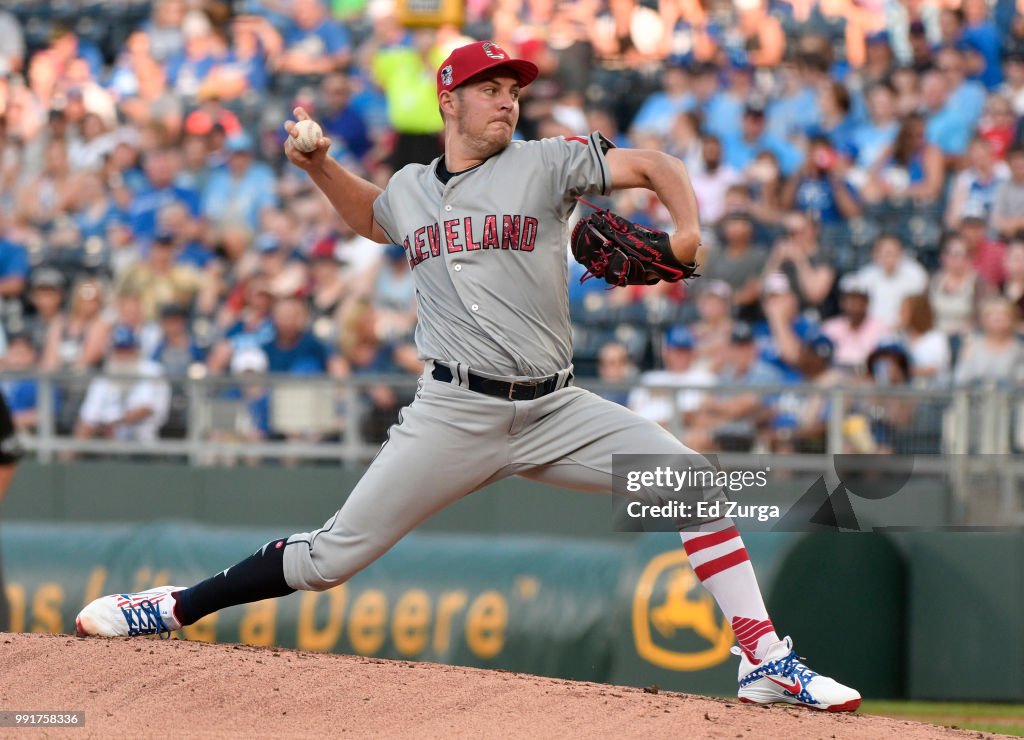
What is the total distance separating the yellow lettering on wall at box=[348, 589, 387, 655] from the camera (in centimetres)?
894

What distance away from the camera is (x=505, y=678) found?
557 centimetres

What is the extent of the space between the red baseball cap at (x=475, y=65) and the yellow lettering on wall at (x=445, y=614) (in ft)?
13.5

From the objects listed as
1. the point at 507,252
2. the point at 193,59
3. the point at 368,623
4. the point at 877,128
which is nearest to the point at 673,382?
the point at 368,623

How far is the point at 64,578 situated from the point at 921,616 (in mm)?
4893

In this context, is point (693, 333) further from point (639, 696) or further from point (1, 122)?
point (1, 122)

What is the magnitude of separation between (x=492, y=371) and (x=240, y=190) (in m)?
9.11

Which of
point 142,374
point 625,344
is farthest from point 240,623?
point 625,344

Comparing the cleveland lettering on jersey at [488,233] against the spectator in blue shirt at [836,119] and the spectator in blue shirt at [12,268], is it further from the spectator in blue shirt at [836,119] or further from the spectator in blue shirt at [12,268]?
the spectator in blue shirt at [12,268]

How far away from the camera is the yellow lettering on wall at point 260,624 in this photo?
9.12 meters

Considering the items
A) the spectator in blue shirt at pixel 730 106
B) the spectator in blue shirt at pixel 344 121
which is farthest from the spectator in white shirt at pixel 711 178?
the spectator in blue shirt at pixel 344 121

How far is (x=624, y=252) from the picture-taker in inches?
203

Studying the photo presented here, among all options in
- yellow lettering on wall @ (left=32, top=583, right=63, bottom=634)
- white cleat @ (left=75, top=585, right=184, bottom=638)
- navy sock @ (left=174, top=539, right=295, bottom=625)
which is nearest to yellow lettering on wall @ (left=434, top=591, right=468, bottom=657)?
yellow lettering on wall @ (left=32, top=583, right=63, bottom=634)

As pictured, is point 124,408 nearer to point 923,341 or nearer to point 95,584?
point 95,584

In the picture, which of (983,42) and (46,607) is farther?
(983,42)
